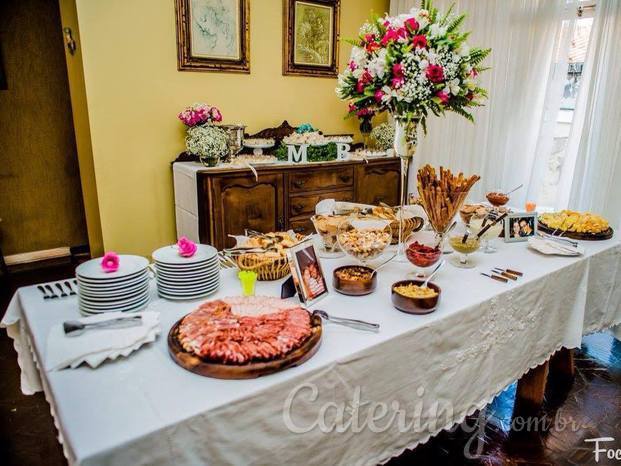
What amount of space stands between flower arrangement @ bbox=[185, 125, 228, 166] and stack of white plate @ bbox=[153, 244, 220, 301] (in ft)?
5.93

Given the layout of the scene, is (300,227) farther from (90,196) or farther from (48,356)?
(48,356)

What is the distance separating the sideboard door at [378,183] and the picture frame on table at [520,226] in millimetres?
1744

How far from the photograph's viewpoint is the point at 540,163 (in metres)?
3.54

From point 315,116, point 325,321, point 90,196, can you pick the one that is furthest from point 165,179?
point 325,321

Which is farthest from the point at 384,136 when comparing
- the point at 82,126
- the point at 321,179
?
the point at 82,126

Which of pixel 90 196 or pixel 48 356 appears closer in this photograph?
pixel 48 356

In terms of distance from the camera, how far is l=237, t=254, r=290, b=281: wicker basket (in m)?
1.59

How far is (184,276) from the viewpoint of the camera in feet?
4.73

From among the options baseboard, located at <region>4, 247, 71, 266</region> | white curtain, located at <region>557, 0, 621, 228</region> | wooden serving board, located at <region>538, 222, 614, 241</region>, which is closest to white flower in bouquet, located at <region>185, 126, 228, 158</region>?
baseboard, located at <region>4, 247, 71, 266</region>

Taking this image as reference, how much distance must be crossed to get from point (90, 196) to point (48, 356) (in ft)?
10.0

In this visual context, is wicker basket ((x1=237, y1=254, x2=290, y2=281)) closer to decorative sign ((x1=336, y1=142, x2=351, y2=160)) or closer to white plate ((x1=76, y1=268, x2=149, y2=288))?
white plate ((x1=76, y1=268, x2=149, y2=288))

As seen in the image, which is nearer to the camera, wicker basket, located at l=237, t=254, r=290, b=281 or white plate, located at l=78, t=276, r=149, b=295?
white plate, located at l=78, t=276, r=149, b=295

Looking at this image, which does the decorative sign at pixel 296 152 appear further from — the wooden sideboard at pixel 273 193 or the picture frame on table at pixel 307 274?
the picture frame on table at pixel 307 274

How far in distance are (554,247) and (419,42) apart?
1.08m
